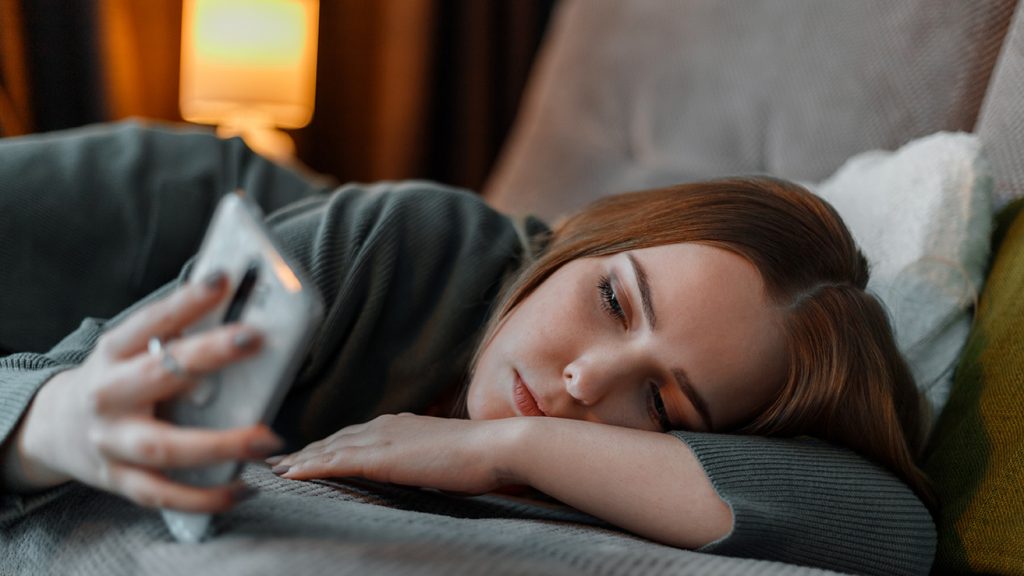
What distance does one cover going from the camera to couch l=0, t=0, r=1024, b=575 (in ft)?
1.82

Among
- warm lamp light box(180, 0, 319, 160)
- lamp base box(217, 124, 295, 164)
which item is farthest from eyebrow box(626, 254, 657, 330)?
lamp base box(217, 124, 295, 164)

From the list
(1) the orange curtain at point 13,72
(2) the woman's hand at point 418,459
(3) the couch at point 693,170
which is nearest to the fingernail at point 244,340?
(3) the couch at point 693,170

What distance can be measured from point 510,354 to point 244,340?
0.40m

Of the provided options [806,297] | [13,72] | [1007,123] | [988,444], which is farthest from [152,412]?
[13,72]

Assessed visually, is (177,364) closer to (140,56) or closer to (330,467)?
(330,467)

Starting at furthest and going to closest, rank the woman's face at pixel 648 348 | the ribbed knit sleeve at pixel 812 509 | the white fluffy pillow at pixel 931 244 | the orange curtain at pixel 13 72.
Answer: the orange curtain at pixel 13 72 → the white fluffy pillow at pixel 931 244 → the woman's face at pixel 648 348 → the ribbed knit sleeve at pixel 812 509

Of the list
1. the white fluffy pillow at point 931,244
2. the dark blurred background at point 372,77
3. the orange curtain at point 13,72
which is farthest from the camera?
the dark blurred background at point 372,77

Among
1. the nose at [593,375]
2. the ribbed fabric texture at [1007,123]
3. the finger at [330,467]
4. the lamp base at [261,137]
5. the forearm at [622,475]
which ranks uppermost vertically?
the ribbed fabric texture at [1007,123]

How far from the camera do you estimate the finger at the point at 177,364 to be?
1.58 ft

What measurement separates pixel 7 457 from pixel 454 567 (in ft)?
1.12

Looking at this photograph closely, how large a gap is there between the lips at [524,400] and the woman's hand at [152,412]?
1.19 feet

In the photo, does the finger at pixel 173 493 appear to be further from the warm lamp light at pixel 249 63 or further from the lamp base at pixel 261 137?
the lamp base at pixel 261 137

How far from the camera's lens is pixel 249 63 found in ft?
7.17

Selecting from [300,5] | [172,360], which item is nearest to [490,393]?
[172,360]
